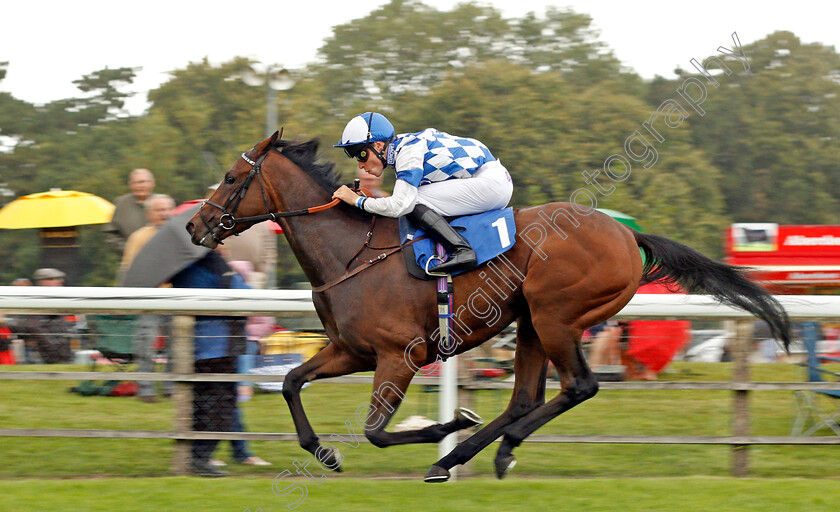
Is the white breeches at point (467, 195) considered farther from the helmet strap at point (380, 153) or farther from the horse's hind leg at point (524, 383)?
the horse's hind leg at point (524, 383)

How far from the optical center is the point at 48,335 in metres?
4.84

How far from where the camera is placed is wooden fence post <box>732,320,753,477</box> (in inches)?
195

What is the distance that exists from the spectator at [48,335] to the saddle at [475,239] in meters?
1.96

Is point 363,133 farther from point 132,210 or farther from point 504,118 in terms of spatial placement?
point 504,118

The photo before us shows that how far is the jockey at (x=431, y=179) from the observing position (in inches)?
167

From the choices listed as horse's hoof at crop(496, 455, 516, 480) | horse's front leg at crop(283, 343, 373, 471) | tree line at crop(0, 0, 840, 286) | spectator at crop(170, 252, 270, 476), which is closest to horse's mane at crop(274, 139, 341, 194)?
horse's front leg at crop(283, 343, 373, 471)

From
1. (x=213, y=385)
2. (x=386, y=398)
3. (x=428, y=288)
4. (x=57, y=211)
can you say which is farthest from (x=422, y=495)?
(x=57, y=211)

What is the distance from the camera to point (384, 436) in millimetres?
4230

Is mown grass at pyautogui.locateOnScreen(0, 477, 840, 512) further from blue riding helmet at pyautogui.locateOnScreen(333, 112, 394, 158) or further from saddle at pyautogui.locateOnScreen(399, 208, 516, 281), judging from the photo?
blue riding helmet at pyautogui.locateOnScreen(333, 112, 394, 158)

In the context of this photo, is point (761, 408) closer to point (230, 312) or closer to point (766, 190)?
point (230, 312)

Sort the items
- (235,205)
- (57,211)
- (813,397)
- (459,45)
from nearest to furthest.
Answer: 1. (235,205)
2. (813,397)
3. (57,211)
4. (459,45)

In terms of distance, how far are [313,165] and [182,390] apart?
1462 mm

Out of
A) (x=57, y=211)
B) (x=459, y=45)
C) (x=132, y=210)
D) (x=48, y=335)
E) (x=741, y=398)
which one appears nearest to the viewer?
(x=48, y=335)

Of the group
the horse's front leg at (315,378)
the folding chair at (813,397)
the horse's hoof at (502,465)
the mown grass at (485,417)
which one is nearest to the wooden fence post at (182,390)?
the mown grass at (485,417)
